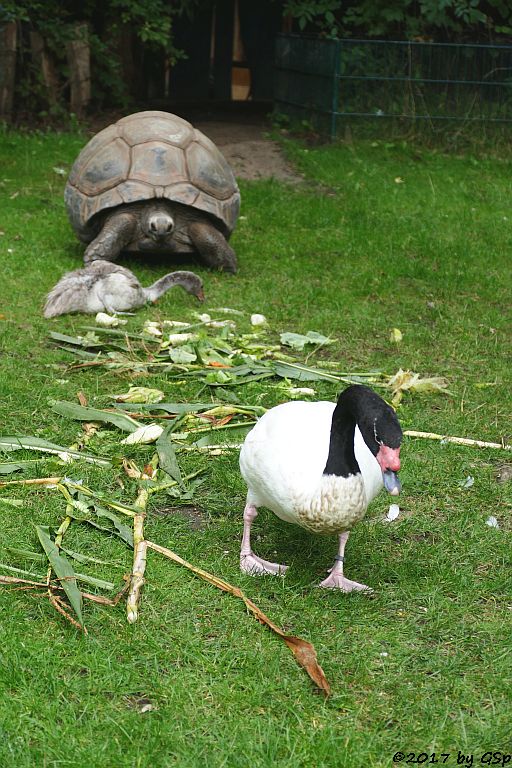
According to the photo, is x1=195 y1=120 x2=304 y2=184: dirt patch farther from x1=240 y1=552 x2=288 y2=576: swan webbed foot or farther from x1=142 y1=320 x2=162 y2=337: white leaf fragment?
x1=240 y1=552 x2=288 y2=576: swan webbed foot

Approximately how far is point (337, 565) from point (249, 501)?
39 centimetres

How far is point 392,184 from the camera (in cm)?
1002

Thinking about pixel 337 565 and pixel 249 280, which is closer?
pixel 337 565

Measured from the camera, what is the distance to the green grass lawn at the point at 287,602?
9.07 feet

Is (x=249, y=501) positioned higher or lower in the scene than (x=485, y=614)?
higher

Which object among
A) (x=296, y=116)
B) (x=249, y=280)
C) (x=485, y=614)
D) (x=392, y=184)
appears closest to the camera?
(x=485, y=614)

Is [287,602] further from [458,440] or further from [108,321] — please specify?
[108,321]

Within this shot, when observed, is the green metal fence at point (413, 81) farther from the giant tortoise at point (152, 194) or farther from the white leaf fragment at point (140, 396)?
the white leaf fragment at point (140, 396)

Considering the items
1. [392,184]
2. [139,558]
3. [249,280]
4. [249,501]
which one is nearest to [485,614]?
[249,501]

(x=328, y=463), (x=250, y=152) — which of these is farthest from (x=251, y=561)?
(x=250, y=152)

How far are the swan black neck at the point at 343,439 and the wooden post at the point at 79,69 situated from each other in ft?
29.1

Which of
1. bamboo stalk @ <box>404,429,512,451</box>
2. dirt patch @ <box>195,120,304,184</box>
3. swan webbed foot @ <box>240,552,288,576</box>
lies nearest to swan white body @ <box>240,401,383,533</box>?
swan webbed foot @ <box>240,552,288,576</box>

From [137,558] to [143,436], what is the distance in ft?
3.49

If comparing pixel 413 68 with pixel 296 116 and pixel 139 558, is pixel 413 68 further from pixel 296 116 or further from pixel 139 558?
pixel 139 558
